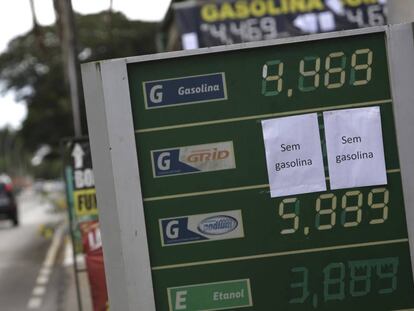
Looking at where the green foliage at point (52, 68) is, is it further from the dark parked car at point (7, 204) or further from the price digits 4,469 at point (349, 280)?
the price digits 4,469 at point (349, 280)

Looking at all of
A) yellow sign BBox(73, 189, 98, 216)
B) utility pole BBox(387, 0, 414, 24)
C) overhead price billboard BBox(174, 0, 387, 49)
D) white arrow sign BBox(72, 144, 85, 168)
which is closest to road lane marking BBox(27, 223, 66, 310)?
yellow sign BBox(73, 189, 98, 216)

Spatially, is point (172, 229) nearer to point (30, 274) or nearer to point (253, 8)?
point (253, 8)

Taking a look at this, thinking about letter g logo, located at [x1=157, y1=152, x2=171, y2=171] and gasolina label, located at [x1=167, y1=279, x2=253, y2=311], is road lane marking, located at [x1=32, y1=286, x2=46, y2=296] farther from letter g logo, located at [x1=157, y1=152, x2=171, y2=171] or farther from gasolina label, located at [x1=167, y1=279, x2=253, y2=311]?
letter g logo, located at [x1=157, y1=152, x2=171, y2=171]

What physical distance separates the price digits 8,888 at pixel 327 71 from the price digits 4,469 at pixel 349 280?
97 centimetres

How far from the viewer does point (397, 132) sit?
4.67 meters

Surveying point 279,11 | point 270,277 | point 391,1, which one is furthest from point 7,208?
point 270,277

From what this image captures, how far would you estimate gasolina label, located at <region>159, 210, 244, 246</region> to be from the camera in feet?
15.3

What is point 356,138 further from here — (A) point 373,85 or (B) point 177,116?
(B) point 177,116

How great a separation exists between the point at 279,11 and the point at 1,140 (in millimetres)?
118378

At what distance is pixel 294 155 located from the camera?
4.67m

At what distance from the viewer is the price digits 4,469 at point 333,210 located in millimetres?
4672

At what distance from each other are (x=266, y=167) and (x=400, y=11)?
9.49 ft

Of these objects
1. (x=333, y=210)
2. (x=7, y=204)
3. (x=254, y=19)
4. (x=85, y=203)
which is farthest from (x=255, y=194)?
(x=7, y=204)

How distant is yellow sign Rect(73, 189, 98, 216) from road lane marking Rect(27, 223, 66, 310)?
3.07 m
